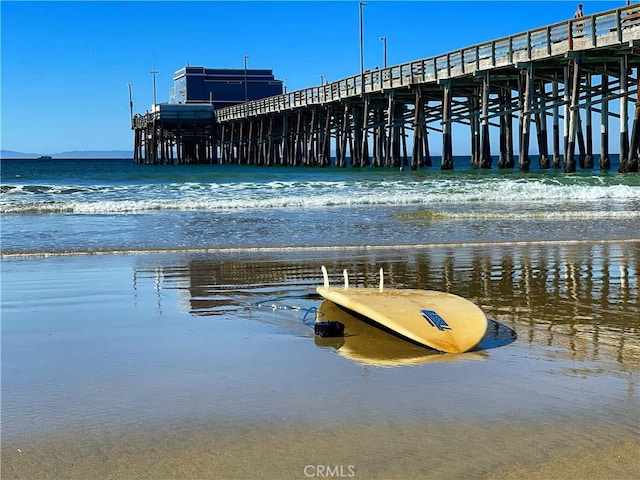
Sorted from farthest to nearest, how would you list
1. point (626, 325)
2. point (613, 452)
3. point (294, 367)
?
point (626, 325) < point (294, 367) < point (613, 452)

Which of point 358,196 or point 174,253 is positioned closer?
point 174,253

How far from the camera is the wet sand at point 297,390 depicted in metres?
3.19

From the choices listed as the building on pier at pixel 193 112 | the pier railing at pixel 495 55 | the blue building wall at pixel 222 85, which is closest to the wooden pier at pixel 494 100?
the pier railing at pixel 495 55

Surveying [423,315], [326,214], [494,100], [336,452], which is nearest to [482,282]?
[423,315]

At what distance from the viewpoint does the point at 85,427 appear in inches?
141

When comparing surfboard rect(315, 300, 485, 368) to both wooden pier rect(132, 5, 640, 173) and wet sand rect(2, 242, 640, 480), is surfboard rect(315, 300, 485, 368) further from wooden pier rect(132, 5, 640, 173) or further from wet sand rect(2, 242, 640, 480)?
wooden pier rect(132, 5, 640, 173)

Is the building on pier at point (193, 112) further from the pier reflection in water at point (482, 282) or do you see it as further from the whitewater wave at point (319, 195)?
the pier reflection in water at point (482, 282)

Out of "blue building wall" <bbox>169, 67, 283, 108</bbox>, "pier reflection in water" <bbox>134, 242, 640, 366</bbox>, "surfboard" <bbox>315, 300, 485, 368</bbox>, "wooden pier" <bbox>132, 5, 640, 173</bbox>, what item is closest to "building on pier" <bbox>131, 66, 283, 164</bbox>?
"blue building wall" <bbox>169, 67, 283, 108</bbox>

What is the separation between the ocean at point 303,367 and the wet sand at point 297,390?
1 cm

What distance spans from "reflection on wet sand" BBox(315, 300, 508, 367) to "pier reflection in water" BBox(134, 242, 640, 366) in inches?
13.9

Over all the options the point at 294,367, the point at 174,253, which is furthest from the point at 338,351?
the point at 174,253

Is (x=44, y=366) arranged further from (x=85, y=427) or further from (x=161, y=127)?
(x=161, y=127)

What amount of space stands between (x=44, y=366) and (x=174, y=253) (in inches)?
241

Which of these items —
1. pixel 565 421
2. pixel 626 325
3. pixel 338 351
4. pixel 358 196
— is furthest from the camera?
pixel 358 196
